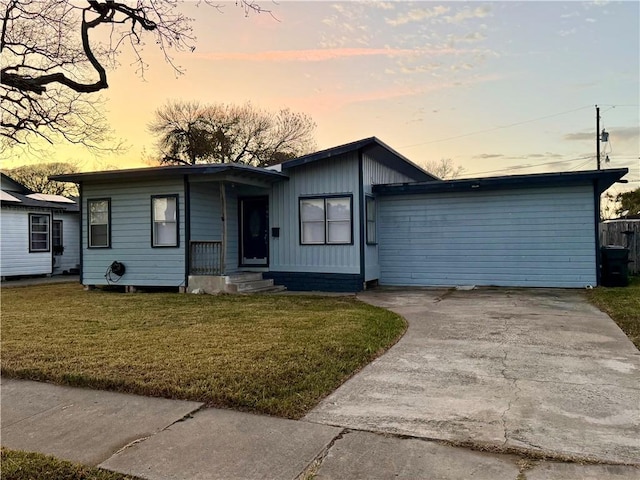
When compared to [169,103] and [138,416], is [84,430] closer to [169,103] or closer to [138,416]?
[138,416]

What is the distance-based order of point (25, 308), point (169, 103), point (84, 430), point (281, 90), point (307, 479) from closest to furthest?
point (307, 479) < point (84, 430) < point (25, 308) < point (281, 90) < point (169, 103)

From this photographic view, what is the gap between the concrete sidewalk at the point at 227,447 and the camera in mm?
2797

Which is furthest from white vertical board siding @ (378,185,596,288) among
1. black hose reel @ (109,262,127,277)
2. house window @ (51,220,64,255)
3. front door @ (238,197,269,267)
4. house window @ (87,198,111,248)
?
house window @ (51,220,64,255)

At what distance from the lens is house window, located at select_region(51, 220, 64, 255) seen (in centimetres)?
2045

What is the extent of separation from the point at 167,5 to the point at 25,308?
21.9ft

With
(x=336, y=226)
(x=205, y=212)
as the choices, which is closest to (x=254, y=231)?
(x=205, y=212)

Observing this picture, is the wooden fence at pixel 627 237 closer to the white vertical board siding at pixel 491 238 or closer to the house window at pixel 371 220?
the white vertical board siding at pixel 491 238

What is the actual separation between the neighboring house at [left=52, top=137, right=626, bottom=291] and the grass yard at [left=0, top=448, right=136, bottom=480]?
8.57 m

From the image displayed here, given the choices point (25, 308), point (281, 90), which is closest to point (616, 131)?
point (281, 90)

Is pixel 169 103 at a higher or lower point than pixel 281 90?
higher

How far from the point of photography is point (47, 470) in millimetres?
2896

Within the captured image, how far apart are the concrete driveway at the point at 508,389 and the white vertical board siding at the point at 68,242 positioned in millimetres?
18613

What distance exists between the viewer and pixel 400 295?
11.1 metres

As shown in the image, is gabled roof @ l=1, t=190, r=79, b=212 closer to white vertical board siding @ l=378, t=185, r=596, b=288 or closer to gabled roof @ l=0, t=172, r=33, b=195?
gabled roof @ l=0, t=172, r=33, b=195
